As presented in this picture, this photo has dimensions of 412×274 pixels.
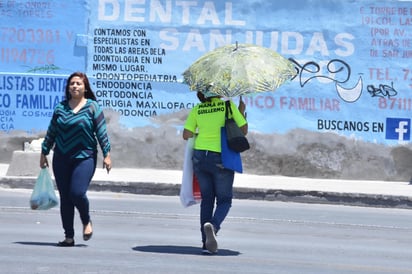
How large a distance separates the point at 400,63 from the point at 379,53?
1.38 ft

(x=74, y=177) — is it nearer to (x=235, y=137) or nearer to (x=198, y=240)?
(x=235, y=137)

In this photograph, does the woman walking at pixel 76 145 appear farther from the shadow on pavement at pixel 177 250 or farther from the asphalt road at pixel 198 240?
the shadow on pavement at pixel 177 250

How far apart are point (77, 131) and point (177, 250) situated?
151 centimetres

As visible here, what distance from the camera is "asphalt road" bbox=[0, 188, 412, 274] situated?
30.9 ft

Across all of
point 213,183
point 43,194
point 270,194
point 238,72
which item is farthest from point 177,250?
point 270,194

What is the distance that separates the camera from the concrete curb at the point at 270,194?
55.8 feet

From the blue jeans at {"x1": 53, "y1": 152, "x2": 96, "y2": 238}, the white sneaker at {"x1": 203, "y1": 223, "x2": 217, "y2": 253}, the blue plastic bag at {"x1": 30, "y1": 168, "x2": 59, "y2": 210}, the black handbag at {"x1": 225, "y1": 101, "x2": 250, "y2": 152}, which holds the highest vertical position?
the black handbag at {"x1": 225, "y1": 101, "x2": 250, "y2": 152}

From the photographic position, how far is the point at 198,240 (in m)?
11.5

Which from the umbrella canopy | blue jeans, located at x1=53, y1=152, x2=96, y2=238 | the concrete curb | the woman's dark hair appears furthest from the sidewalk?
blue jeans, located at x1=53, y1=152, x2=96, y2=238

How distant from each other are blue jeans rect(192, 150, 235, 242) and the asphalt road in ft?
1.29

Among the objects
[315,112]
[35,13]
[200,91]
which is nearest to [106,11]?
[35,13]

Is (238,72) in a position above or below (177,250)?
above

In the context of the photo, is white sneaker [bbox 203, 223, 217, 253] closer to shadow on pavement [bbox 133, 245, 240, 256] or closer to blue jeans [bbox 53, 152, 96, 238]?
shadow on pavement [bbox 133, 245, 240, 256]

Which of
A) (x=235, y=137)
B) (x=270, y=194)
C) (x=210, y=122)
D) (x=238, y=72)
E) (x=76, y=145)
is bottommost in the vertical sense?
(x=270, y=194)
